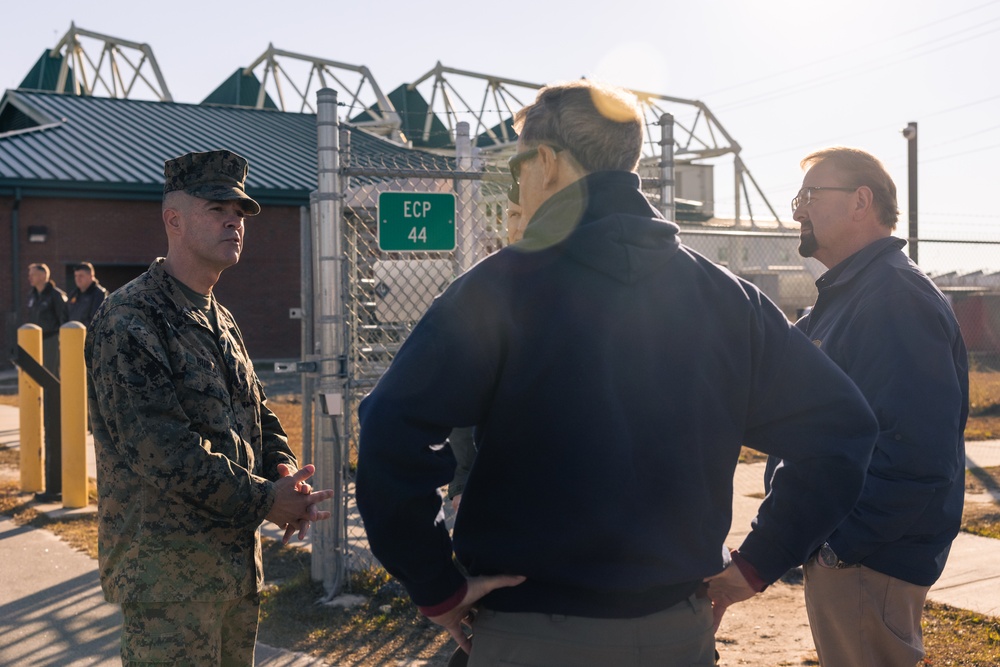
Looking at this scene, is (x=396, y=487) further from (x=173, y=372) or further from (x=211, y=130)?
(x=211, y=130)

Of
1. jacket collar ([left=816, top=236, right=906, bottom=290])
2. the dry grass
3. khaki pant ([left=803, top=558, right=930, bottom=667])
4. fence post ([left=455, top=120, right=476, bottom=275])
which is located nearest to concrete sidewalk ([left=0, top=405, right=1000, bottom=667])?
the dry grass

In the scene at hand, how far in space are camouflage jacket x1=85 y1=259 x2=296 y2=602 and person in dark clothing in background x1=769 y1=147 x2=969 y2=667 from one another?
65.4 inches

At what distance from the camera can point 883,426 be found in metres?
2.94

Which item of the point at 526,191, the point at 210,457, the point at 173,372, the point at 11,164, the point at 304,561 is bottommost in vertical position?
the point at 304,561

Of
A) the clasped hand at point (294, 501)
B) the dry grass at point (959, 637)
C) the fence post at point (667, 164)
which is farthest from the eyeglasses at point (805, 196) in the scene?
the fence post at point (667, 164)

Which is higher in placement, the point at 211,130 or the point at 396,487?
the point at 211,130

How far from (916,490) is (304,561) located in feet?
14.6

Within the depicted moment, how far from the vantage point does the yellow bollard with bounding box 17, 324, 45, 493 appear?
28.1ft

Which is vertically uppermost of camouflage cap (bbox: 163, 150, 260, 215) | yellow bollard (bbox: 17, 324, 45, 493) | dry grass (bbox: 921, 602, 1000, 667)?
camouflage cap (bbox: 163, 150, 260, 215)

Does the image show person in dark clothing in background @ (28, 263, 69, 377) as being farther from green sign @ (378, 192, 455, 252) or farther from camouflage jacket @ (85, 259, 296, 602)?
camouflage jacket @ (85, 259, 296, 602)

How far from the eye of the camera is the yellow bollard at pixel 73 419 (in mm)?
8094

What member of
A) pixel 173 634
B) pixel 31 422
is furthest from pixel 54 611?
pixel 31 422

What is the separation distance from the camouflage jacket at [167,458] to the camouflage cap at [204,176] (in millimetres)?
286

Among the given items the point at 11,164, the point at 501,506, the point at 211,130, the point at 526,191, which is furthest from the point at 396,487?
the point at 211,130
